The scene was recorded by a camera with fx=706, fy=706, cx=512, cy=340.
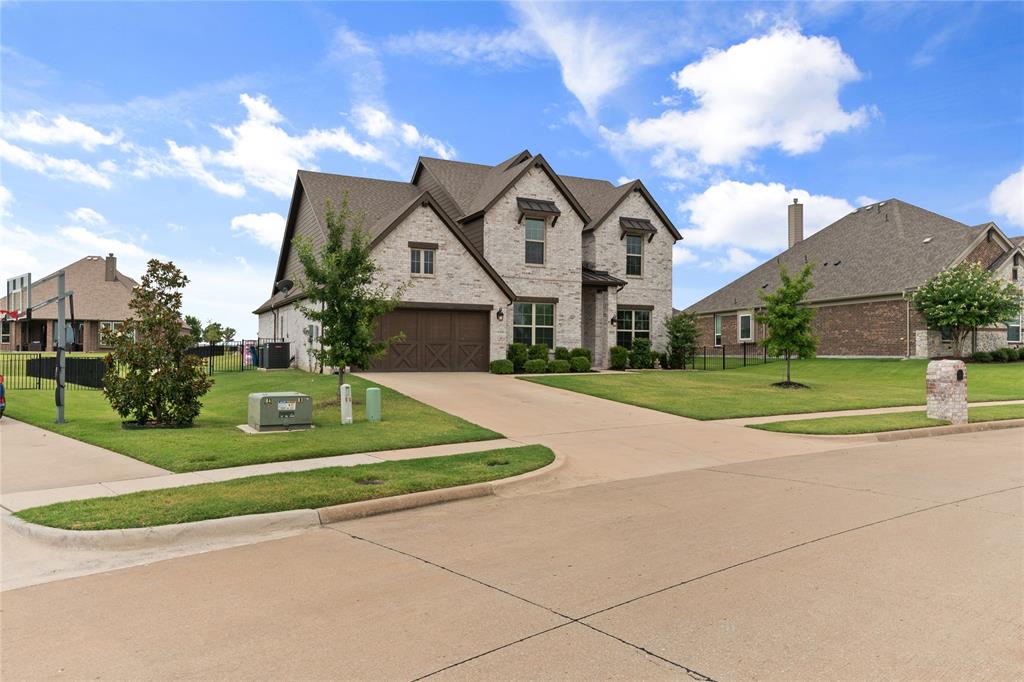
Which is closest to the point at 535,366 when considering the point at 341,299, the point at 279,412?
the point at 341,299

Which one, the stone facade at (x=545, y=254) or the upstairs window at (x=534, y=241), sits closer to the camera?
the stone facade at (x=545, y=254)

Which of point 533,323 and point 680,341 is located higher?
point 533,323

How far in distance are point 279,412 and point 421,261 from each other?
14.1 meters

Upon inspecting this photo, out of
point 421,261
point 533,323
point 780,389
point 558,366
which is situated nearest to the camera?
point 780,389

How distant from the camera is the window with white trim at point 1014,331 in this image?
3797 centimetres

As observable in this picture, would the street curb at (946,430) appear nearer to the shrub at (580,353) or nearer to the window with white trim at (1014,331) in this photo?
the shrub at (580,353)

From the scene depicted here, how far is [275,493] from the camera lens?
8.34m

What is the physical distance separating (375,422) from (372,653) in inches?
442

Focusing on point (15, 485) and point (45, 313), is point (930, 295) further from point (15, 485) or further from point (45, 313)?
point (45, 313)

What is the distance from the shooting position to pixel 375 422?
1530cm

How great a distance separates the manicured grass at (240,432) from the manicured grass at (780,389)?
6.80 meters

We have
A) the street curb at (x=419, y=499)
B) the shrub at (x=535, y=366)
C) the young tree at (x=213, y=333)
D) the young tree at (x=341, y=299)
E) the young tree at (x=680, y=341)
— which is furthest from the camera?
the young tree at (x=213, y=333)

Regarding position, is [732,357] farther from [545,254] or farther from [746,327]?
[545,254]

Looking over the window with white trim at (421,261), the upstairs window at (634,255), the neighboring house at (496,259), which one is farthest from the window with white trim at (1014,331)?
the window with white trim at (421,261)
